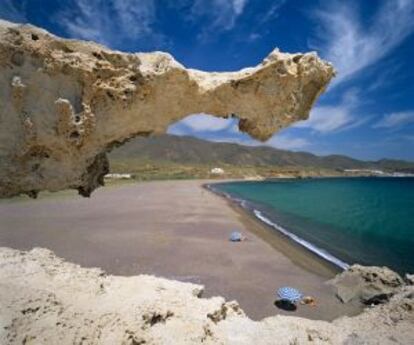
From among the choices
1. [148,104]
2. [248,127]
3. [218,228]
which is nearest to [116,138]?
[148,104]

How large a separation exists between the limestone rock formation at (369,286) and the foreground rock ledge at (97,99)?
11576 mm

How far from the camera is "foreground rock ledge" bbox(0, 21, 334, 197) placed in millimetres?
6102

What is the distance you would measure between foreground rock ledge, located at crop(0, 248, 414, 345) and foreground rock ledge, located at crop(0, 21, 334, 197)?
1.58m

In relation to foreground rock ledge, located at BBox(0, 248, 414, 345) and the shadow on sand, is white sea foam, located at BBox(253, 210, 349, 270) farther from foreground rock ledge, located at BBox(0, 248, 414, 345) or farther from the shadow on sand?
foreground rock ledge, located at BBox(0, 248, 414, 345)

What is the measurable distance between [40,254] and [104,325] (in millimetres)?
3216

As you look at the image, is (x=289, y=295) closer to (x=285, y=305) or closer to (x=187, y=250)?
(x=285, y=305)

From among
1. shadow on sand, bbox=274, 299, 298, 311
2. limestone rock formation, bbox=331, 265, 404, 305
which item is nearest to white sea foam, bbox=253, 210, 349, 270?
limestone rock formation, bbox=331, 265, 404, 305

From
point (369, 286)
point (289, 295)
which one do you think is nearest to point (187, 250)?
point (289, 295)

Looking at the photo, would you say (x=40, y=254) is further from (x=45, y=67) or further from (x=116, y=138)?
(x=45, y=67)

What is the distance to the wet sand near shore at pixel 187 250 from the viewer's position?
17289 millimetres

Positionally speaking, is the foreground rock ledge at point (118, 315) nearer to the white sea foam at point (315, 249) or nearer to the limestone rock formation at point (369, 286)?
the limestone rock formation at point (369, 286)

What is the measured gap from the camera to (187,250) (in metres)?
24.1

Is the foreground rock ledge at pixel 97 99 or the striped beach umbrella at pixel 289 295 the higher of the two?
the foreground rock ledge at pixel 97 99

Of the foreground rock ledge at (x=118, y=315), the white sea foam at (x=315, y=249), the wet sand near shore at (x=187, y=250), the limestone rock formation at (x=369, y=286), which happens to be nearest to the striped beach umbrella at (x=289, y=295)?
the wet sand near shore at (x=187, y=250)
